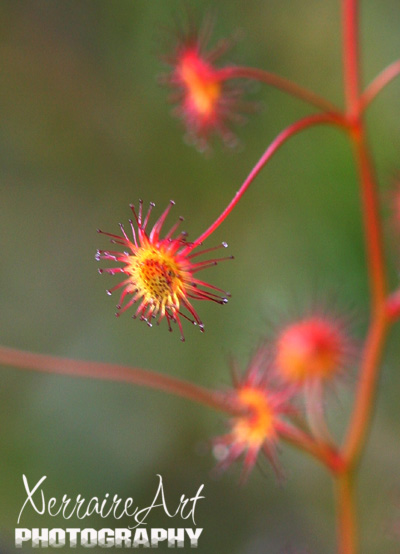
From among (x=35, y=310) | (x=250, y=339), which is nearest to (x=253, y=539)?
(x=250, y=339)

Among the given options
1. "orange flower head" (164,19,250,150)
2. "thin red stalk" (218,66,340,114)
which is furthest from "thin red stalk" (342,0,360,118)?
"orange flower head" (164,19,250,150)

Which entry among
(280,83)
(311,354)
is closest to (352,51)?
(280,83)

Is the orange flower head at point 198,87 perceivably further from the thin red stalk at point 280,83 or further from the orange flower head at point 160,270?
the orange flower head at point 160,270

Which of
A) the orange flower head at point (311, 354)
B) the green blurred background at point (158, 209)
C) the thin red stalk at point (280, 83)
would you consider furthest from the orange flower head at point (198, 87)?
the green blurred background at point (158, 209)

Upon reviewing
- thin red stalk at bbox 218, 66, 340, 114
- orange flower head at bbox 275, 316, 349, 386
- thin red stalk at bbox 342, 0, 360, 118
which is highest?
thin red stalk at bbox 342, 0, 360, 118

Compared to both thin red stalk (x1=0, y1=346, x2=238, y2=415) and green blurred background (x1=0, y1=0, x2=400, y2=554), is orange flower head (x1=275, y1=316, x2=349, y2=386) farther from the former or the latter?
green blurred background (x1=0, y1=0, x2=400, y2=554)

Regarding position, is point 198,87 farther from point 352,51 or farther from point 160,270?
point 160,270

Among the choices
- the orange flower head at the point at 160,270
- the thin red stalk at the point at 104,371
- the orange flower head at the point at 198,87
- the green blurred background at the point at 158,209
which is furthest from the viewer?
the green blurred background at the point at 158,209
